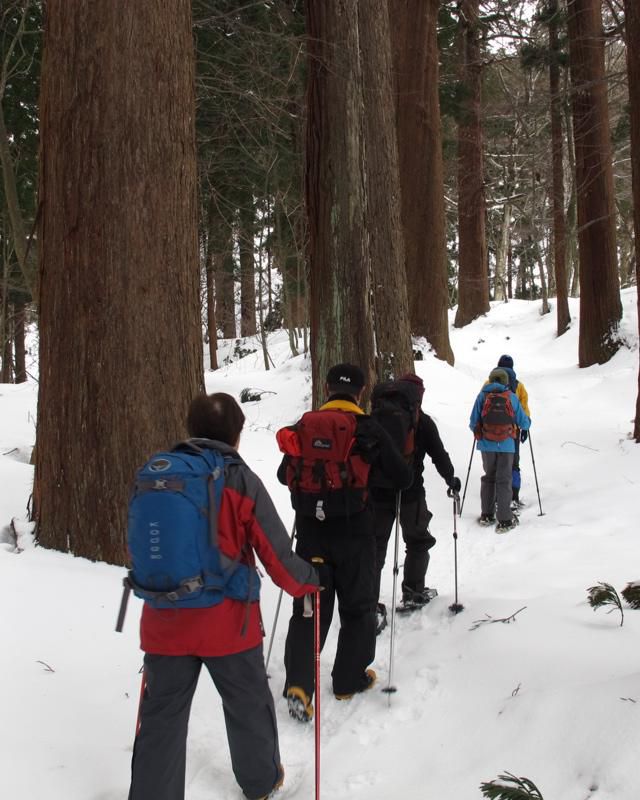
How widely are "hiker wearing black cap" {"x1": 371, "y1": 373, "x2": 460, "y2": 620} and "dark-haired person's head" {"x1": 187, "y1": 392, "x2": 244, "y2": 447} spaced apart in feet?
6.73

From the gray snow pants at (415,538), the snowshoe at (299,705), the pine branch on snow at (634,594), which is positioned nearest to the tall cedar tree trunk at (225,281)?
the gray snow pants at (415,538)

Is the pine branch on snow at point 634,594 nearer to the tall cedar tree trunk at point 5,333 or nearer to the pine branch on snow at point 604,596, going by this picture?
the pine branch on snow at point 604,596

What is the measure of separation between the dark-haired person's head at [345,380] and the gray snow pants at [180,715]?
1.69 metres

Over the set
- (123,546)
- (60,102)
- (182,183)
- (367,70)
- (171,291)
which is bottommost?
(123,546)

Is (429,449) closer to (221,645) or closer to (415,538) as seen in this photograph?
(415,538)

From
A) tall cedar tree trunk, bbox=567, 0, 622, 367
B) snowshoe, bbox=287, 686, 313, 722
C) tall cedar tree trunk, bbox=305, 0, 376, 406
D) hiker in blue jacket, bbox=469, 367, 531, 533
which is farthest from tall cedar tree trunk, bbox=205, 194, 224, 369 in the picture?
snowshoe, bbox=287, 686, 313, 722

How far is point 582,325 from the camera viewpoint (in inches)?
628

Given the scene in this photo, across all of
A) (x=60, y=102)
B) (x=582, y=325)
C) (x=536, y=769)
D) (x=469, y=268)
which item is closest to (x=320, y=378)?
(x=60, y=102)

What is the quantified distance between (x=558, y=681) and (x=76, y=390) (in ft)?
11.6

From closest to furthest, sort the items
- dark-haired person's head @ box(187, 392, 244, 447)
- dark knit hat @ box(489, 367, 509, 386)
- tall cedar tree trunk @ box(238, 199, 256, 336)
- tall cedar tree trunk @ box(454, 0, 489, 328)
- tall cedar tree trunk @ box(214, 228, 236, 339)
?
1. dark-haired person's head @ box(187, 392, 244, 447)
2. dark knit hat @ box(489, 367, 509, 386)
3. tall cedar tree trunk @ box(238, 199, 256, 336)
4. tall cedar tree trunk @ box(454, 0, 489, 328)
5. tall cedar tree trunk @ box(214, 228, 236, 339)

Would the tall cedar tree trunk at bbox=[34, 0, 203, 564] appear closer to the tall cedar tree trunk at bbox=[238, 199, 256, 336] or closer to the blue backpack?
the blue backpack

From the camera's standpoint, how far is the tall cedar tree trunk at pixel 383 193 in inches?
299

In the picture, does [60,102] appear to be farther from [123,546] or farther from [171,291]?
[123,546]

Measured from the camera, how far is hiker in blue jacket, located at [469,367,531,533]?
7.59 m
